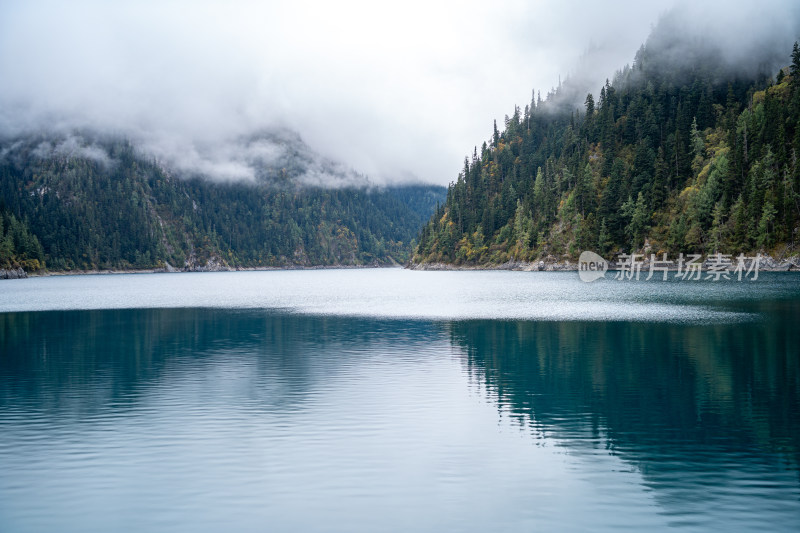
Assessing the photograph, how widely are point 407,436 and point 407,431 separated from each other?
2.46ft

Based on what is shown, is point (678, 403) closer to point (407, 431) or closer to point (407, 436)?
point (407, 431)

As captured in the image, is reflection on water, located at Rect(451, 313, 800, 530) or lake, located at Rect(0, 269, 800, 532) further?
reflection on water, located at Rect(451, 313, 800, 530)

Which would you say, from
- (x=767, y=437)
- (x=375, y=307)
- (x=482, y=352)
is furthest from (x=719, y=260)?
(x=767, y=437)

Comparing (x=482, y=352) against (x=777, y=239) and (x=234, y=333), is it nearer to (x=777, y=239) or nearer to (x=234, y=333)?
(x=234, y=333)

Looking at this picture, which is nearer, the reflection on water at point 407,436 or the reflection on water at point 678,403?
the reflection on water at point 407,436

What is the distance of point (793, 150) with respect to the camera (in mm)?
150000

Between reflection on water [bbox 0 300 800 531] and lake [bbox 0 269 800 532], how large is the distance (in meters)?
0.11

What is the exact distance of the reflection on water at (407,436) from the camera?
16875mm

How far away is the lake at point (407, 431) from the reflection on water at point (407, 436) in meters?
0.11

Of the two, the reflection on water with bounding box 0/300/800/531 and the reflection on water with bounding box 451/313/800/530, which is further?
the reflection on water with bounding box 451/313/800/530

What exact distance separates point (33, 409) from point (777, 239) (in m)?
155

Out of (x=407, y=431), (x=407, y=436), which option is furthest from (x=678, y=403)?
(x=407, y=436)

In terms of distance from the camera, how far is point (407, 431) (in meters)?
24.8

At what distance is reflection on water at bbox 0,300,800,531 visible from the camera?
16.9m
